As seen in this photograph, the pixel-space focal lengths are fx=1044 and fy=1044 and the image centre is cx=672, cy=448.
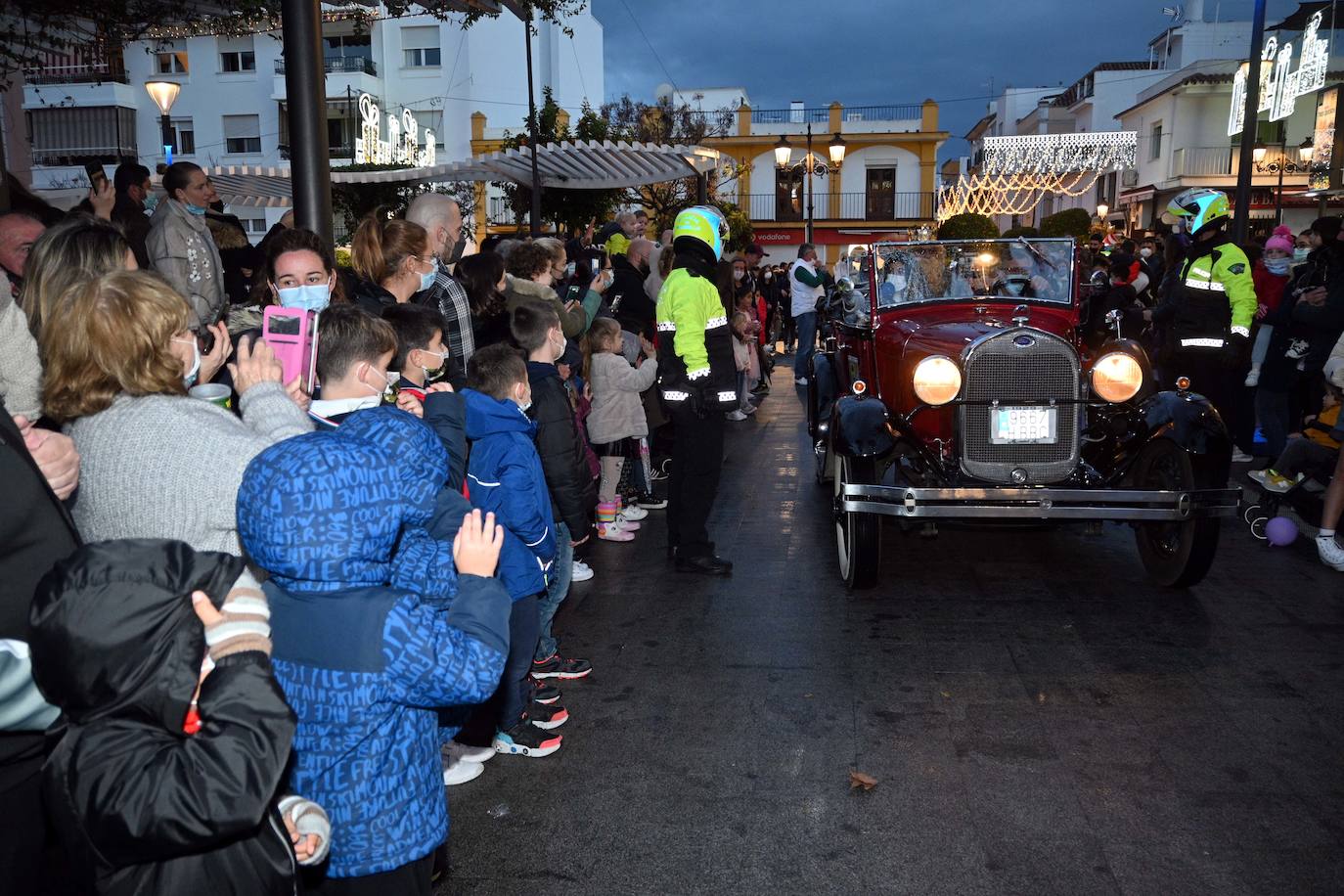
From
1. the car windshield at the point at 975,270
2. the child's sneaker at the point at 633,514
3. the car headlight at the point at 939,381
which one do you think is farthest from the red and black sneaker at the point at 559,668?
the car windshield at the point at 975,270

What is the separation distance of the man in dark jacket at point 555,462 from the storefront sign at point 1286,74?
1209 inches

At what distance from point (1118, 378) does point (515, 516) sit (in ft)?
12.6

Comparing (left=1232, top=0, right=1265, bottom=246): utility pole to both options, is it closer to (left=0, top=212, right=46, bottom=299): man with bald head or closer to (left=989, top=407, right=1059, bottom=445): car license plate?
(left=989, top=407, right=1059, bottom=445): car license plate

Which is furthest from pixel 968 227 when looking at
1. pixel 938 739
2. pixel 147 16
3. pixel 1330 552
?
pixel 938 739

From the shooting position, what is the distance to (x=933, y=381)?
5.98 meters

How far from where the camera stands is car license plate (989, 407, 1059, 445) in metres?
5.91

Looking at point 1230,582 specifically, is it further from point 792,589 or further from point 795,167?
point 795,167

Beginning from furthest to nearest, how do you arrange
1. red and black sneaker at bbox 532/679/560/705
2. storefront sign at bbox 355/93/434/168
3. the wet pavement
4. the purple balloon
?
storefront sign at bbox 355/93/434/168 < the purple balloon < red and black sneaker at bbox 532/679/560/705 < the wet pavement

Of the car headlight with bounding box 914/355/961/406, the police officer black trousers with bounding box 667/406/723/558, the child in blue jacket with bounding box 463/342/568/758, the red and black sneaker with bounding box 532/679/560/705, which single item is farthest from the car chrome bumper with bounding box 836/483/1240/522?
the child in blue jacket with bounding box 463/342/568/758

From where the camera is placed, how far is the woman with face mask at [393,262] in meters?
5.07

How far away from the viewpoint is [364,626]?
222 cm

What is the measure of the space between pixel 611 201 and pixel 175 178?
17.6 meters

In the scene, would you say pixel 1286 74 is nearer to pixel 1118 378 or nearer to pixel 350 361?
pixel 1118 378

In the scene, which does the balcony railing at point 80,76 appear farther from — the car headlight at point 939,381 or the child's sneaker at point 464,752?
the child's sneaker at point 464,752
